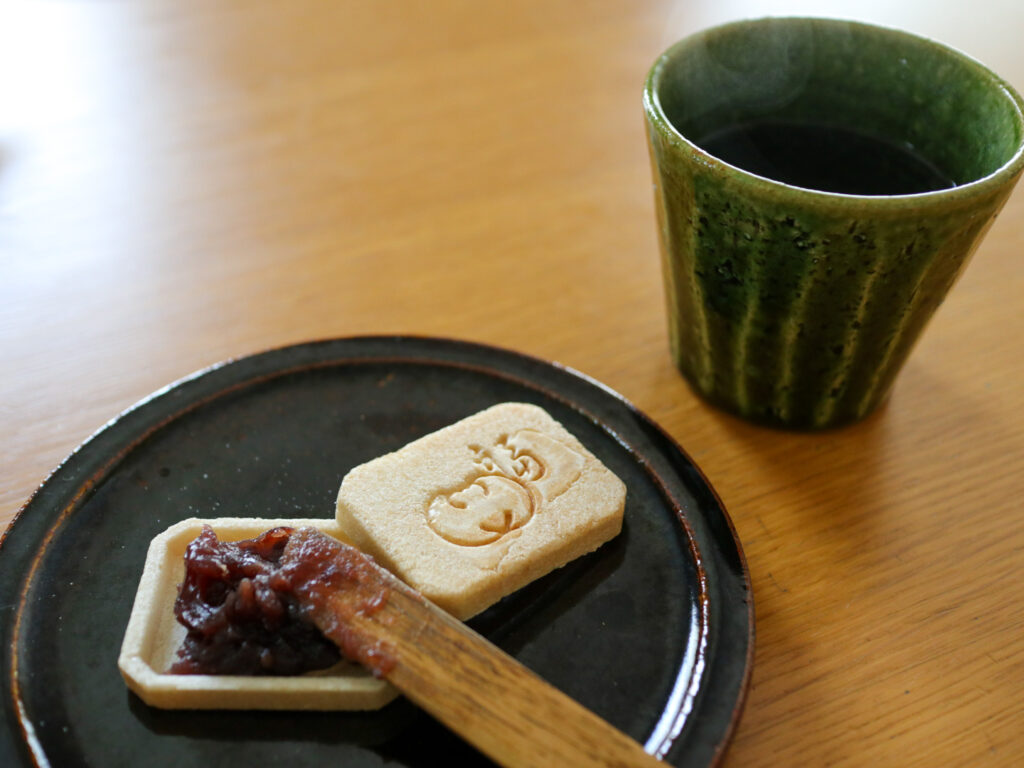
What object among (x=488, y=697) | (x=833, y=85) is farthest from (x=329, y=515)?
(x=833, y=85)

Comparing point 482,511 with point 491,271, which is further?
point 491,271

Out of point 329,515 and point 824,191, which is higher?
point 824,191

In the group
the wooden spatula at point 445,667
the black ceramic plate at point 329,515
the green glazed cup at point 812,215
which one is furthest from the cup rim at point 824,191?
the wooden spatula at point 445,667

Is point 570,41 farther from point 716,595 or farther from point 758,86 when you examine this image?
point 716,595

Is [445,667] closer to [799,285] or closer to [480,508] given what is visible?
[480,508]

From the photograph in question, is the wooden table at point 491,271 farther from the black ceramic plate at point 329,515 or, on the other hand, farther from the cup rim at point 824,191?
the cup rim at point 824,191

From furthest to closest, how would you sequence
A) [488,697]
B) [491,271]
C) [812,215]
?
[491,271] < [812,215] < [488,697]

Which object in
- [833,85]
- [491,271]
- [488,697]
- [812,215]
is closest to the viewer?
[488,697]

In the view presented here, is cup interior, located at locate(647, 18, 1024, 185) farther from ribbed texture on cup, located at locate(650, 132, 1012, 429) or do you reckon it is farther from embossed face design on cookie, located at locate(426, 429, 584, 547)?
embossed face design on cookie, located at locate(426, 429, 584, 547)

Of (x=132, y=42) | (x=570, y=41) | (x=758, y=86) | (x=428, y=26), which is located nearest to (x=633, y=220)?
(x=758, y=86)
